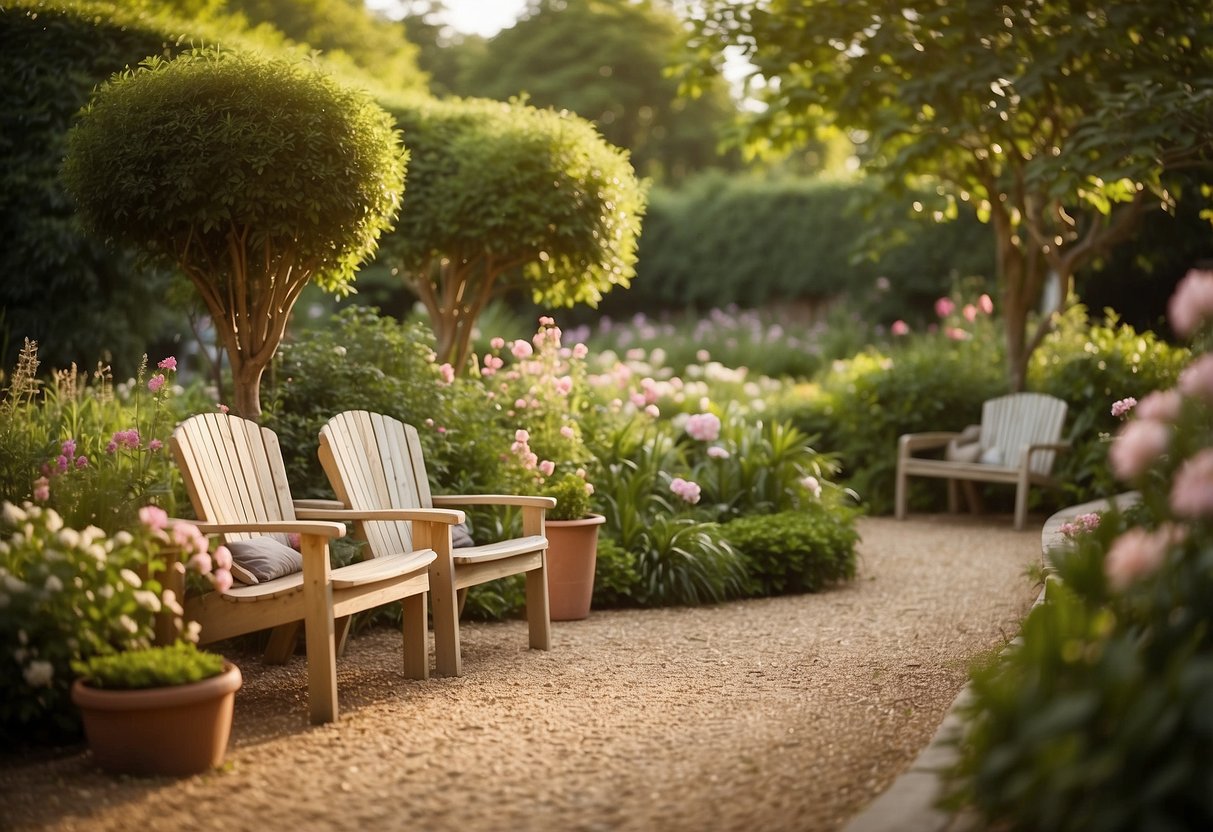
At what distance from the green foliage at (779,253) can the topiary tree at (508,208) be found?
7.69m

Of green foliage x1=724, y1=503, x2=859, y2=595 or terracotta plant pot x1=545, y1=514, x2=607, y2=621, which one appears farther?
green foliage x1=724, y1=503, x2=859, y2=595

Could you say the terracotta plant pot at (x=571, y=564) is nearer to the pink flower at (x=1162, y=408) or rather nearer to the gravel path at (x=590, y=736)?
the gravel path at (x=590, y=736)

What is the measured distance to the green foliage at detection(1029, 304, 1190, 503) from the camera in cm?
810

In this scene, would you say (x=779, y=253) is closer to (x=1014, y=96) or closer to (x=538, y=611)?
(x=1014, y=96)

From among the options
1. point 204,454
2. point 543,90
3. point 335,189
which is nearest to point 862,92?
point 335,189

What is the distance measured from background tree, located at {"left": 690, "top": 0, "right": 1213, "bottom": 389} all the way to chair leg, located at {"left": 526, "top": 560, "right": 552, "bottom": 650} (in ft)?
14.4

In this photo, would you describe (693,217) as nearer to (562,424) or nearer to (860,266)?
(860,266)

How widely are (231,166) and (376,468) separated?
1.28 m

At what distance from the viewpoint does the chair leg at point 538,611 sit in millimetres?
4797

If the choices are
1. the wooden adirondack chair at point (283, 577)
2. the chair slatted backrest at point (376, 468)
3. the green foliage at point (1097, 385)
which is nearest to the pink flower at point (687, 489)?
the chair slatted backrest at point (376, 468)

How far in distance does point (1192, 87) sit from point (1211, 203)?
3.11m

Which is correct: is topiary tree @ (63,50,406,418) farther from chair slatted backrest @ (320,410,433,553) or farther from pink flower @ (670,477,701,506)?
pink flower @ (670,477,701,506)

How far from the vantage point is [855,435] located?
376 inches

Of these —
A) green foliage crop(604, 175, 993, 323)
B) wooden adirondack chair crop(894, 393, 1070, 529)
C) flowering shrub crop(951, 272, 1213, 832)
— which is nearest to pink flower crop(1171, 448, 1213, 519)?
flowering shrub crop(951, 272, 1213, 832)
